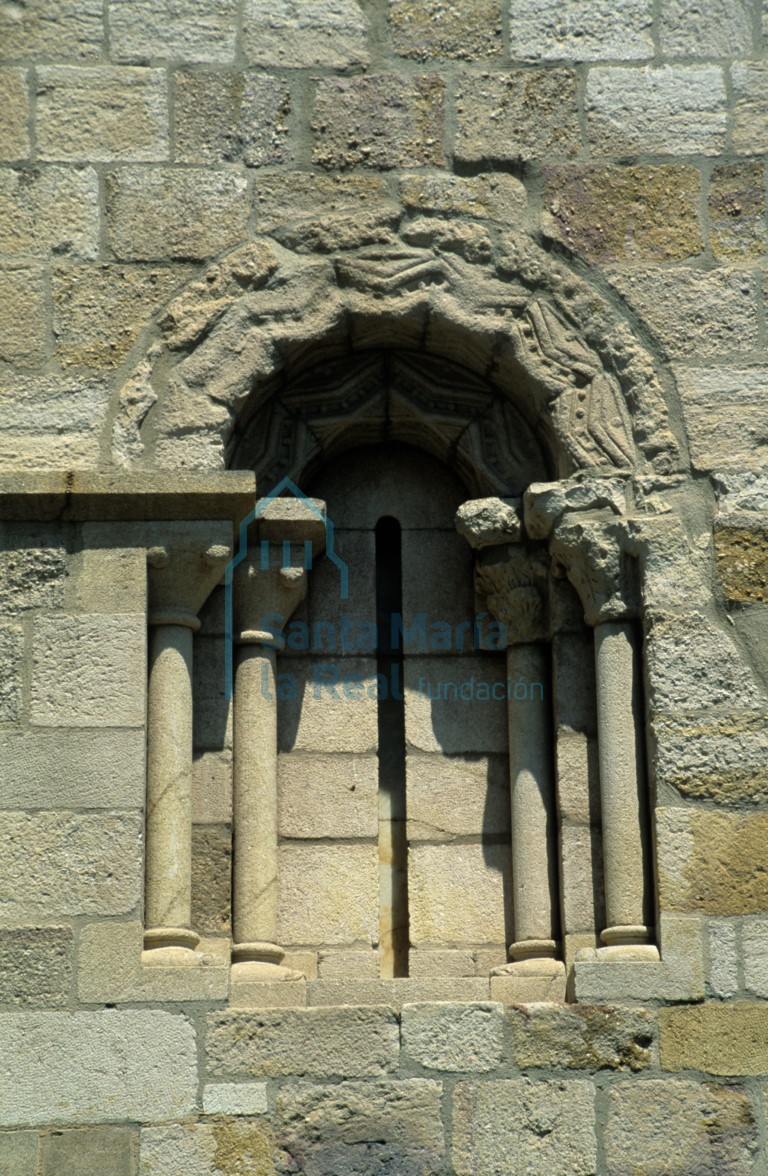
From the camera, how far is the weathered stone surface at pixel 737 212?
598cm

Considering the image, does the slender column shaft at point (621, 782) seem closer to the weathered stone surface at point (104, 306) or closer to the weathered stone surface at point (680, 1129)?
the weathered stone surface at point (680, 1129)

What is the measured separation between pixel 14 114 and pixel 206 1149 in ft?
10.0

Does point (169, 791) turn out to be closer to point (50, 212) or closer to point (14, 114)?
point (50, 212)

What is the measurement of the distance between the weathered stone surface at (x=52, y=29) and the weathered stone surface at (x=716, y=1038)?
330cm

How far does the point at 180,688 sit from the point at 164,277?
1215 millimetres

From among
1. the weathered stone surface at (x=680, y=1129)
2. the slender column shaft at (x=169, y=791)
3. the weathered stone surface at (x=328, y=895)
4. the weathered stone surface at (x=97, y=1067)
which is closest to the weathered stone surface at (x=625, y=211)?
the slender column shaft at (x=169, y=791)

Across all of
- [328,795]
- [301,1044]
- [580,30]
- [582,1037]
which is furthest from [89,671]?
[580,30]

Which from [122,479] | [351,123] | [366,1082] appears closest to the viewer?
[366,1082]

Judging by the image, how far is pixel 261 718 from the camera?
19.3 ft

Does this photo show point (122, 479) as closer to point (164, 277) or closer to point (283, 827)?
point (164, 277)

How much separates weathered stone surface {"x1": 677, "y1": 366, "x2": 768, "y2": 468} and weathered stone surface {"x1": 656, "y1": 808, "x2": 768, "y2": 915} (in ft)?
3.39

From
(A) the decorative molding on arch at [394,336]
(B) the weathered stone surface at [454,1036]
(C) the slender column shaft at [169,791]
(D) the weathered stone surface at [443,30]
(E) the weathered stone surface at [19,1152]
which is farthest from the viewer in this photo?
(D) the weathered stone surface at [443,30]

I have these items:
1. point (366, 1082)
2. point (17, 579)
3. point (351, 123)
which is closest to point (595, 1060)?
point (366, 1082)

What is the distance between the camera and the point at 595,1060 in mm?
5301
